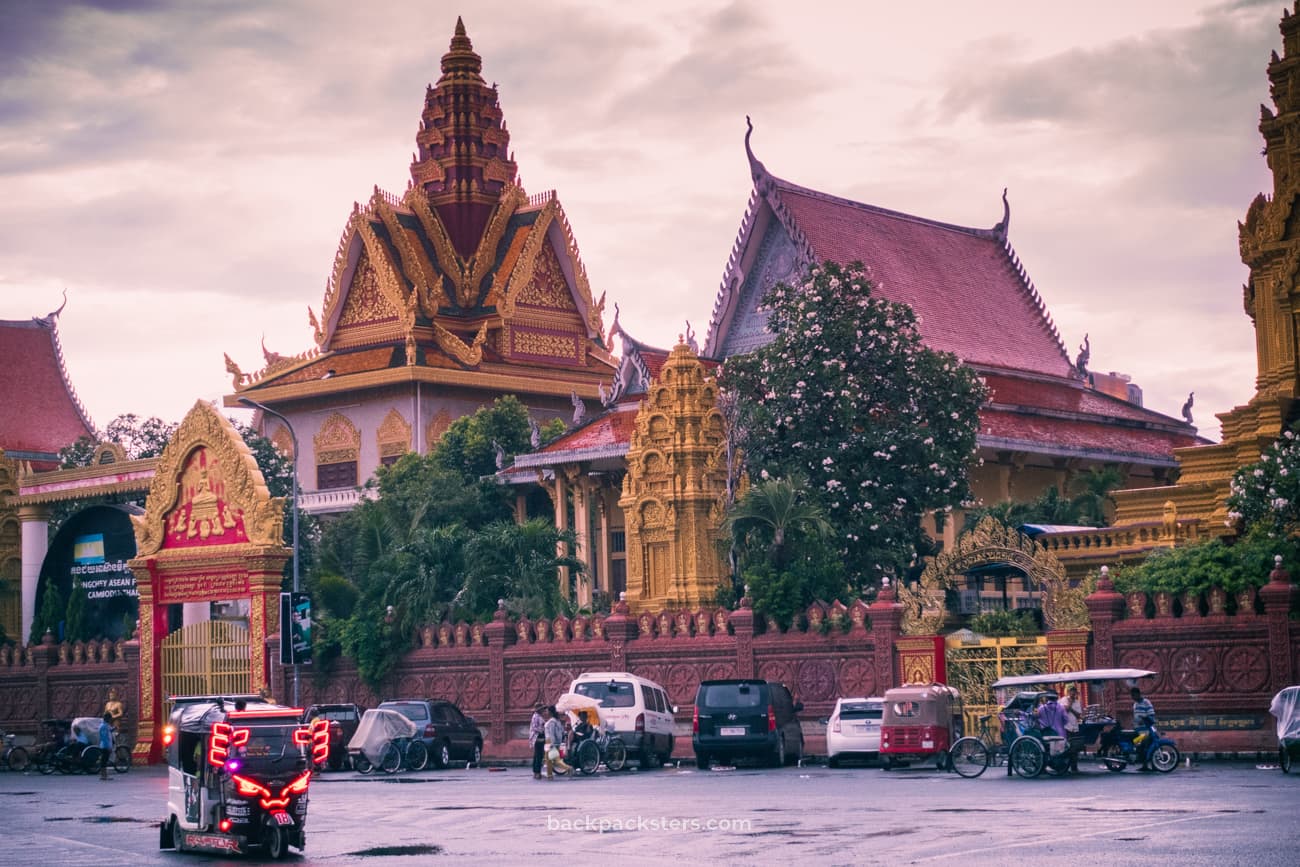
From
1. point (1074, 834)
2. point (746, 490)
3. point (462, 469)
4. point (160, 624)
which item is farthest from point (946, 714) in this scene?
point (462, 469)

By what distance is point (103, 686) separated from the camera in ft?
134

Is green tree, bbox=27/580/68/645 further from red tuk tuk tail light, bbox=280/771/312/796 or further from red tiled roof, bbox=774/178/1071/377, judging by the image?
red tuk tuk tail light, bbox=280/771/312/796

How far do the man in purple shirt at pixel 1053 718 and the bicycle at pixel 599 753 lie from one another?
281 inches

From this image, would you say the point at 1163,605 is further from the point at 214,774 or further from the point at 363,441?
the point at 363,441

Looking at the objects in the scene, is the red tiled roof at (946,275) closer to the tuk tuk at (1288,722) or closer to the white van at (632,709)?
the white van at (632,709)

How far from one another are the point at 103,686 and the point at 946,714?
2050 centimetres

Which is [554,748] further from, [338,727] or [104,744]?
[104,744]

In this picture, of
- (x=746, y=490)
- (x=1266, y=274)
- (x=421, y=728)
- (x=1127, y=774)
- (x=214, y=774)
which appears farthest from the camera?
(x=1266, y=274)

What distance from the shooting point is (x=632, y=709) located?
29359 mm

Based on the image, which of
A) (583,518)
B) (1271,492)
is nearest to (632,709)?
(1271,492)

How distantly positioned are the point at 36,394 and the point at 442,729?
126 ft

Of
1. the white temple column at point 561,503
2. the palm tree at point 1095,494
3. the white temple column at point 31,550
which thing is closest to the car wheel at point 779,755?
the palm tree at point 1095,494

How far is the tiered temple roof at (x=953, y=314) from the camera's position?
156ft

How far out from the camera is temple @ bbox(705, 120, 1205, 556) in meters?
47.0
